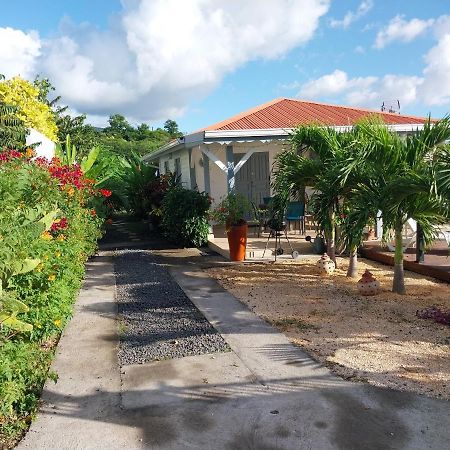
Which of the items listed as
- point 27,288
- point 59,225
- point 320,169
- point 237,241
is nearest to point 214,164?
point 237,241

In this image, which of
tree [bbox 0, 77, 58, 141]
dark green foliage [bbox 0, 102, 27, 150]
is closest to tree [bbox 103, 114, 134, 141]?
tree [bbox 0, 77, 58, 141]

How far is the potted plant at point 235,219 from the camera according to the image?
9930 mm

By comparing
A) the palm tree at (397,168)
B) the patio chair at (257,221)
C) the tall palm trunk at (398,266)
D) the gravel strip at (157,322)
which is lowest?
the gravel strip at (157,322)

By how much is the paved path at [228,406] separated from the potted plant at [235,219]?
4.63 m

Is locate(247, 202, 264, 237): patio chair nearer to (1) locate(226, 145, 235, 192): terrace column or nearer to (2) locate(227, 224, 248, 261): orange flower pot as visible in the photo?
(1) locate(226, 145, 235, 192): terrace column

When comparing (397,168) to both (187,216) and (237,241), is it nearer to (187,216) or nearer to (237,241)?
(237,241)

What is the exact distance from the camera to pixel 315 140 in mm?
8117

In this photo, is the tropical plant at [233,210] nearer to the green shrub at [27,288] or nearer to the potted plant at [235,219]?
the potted plant at [235,219]

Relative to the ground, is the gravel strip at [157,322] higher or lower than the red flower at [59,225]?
lower

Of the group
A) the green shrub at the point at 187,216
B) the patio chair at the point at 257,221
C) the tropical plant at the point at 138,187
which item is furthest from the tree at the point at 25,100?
the patio chair at the point at 257,221

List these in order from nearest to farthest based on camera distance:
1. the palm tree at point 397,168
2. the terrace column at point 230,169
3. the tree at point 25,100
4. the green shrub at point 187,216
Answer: the palm tree at point 397,168 < the terrace column at point 230,169 < the green shrub at point 187,216 < the tree at point 25,100

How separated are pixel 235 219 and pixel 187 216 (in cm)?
208

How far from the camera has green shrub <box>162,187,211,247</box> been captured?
463 inches

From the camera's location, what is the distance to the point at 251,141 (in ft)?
37.9
